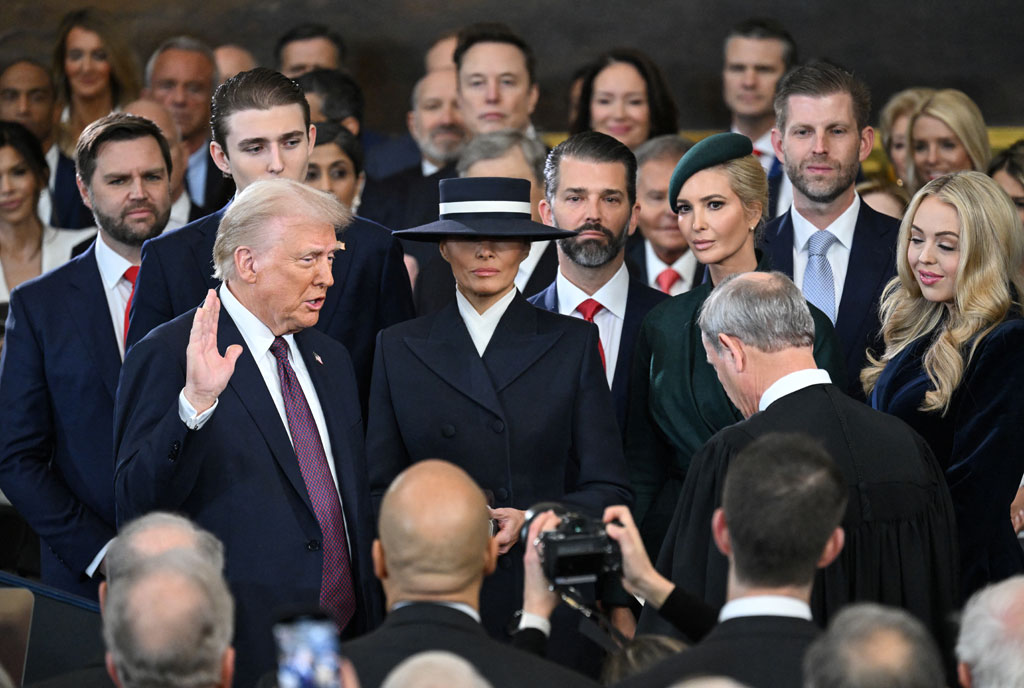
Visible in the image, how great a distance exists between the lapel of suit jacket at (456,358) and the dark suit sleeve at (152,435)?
703mm

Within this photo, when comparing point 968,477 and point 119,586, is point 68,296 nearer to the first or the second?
point 119,586

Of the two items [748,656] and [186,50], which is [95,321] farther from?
[186,50]

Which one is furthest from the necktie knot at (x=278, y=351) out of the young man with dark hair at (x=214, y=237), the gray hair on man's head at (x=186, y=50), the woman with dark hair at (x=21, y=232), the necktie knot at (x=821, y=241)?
the gray hair on man's head at (x=186, y=50)

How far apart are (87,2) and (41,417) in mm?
5139

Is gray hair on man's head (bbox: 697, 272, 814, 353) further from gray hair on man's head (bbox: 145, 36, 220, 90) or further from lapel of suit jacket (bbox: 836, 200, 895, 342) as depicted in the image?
gray hair on man's head (bbox: 145, 36, 220, 90)

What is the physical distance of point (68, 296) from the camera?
4.92 m

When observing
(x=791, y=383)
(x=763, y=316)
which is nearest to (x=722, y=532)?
(x=791, y=383)

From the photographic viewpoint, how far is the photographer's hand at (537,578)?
3.25 meters

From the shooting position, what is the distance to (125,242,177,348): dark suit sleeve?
451 cm

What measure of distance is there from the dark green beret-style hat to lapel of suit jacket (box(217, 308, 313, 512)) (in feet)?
5.19

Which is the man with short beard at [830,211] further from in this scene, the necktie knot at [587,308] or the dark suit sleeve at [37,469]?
the dark suit sleeve at [37,469]

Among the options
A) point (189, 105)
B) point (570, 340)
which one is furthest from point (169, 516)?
point (189, 105)

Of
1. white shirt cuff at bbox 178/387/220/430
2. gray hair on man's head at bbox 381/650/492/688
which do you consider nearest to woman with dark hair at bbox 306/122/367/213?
white shirt cuff at bbox 178/387/220/430

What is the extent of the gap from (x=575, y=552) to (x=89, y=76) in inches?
223
